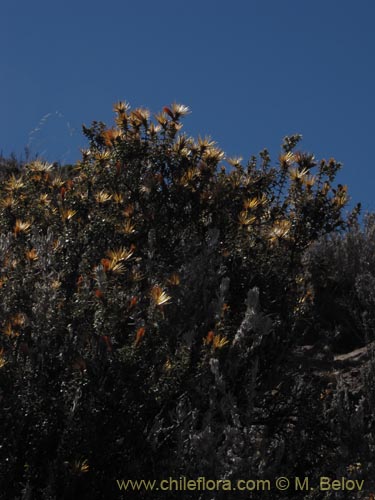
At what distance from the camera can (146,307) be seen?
15.1ft

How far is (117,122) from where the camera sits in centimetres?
592

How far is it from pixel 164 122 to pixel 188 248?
110 cm

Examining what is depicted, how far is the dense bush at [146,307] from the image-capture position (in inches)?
165

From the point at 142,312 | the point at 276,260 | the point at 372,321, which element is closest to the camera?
the point at 142,312

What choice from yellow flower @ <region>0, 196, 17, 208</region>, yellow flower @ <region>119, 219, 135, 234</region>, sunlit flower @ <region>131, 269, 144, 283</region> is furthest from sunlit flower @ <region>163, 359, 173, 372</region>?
yellow flower @ <region>0, 196, 17, 208</region>

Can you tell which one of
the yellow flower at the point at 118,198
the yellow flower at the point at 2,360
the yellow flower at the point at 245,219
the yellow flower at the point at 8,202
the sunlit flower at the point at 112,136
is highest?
the sunlit flower at the point at 112,136

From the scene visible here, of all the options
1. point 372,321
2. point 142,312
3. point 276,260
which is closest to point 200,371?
point 142,312

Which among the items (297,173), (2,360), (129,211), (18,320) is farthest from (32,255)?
(297,173)

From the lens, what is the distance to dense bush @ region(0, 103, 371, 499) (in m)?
4.19

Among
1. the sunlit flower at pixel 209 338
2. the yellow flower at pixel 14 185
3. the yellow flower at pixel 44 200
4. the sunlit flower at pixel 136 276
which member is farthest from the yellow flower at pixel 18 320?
the yellow flower at pixel 14 185

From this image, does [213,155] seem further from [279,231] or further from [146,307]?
[146,307]

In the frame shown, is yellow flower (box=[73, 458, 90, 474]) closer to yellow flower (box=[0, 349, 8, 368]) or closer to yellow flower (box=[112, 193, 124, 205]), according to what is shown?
yellow flower (box=[0, 349, 8, 368])

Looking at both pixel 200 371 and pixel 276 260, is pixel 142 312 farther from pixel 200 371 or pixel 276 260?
pixel 276 260

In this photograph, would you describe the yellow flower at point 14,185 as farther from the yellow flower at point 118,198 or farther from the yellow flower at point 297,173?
the yellow flower at point 297,173
